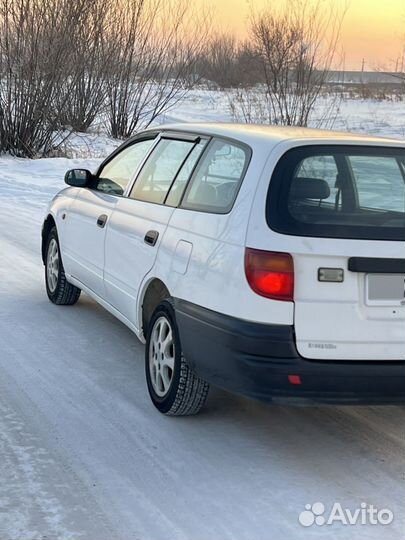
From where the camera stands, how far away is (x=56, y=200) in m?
7.11

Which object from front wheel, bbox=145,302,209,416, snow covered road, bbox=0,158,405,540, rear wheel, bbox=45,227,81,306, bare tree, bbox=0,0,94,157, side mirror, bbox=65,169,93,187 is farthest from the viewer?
bare tree, bbox=0,0,94,157

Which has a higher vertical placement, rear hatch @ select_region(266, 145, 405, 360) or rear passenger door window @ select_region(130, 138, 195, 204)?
rear passenger door window @ select_region(130, 138, 195, 204)

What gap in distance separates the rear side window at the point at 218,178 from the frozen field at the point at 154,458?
3.97 feet

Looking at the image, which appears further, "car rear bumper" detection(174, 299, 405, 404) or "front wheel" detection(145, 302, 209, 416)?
"front wheel" detection(145, 302, 209, 416)

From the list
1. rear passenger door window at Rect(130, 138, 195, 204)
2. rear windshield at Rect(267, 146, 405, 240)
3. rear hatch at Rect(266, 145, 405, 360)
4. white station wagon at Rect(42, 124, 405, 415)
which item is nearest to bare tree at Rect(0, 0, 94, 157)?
rear passenger door window at Rect(130, 138, 195, 204)

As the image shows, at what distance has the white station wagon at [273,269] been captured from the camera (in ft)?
12.5

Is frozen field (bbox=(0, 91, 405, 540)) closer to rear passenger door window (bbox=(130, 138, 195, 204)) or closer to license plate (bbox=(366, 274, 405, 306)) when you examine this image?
license plate (bbox=(366, 274, 405, 306))

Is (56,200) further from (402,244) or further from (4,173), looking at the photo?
(4,173)

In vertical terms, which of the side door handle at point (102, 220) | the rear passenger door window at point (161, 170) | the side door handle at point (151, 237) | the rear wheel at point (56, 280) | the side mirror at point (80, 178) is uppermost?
the rear passenger door window at point (161, 170)

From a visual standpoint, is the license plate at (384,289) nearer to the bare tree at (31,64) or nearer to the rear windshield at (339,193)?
the rear windshield at (339,193)

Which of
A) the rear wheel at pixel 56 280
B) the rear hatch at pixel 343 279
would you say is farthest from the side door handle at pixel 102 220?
the rear hatch at pixel 343 279

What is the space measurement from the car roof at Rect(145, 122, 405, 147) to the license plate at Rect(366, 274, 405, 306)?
81cm

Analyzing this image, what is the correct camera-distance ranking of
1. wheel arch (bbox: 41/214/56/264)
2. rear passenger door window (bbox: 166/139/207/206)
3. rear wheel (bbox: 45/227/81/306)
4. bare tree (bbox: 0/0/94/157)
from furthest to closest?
1. bare tree (bbox: 0/0/94/157)
2. wheel arch (bbox: 41/214/56/264)
3. rear wheel (bbox: 45/227/81/306)
4. rear passenger door window (bbox: 166/139/207/206)

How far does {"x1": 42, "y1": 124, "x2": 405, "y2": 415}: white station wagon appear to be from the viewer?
12.5ft
